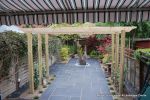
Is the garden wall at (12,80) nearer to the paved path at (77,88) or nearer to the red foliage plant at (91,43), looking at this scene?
the paved path at (77,88)

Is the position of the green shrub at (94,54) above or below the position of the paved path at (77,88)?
above

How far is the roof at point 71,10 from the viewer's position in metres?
3.84

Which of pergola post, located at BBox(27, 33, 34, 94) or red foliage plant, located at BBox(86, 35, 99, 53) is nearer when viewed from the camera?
pergola post, located at BBox(27, 33, 34, 94)

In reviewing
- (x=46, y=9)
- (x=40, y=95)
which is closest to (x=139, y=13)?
(x=46, y=9)

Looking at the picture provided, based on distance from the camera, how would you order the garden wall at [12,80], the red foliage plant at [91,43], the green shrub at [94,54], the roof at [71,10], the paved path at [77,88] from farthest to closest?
the red foliage plant at [91,43] → the green shrub at [94,54] → the paved path at [77,88] → the garden wall at [12,80] → the roof at [71,10]

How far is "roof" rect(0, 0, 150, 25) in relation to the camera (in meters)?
3.84

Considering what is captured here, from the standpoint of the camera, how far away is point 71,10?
4.20m

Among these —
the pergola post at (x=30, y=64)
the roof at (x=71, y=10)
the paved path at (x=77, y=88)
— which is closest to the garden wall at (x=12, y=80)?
the pergola post at (x=30, y=64)

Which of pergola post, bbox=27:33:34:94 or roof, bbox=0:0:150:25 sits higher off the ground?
roof, bbox=0:0:150:25

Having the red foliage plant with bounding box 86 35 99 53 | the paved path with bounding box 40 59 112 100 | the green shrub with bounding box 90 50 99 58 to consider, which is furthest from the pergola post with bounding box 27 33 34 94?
the red foliage plant with bounding box 86 35 99 53

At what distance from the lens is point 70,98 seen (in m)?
8.75

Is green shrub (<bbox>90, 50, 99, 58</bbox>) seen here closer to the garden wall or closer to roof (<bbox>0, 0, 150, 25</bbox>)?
the garden wall

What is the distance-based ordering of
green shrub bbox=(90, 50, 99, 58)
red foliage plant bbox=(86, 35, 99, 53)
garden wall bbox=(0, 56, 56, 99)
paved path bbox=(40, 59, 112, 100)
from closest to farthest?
garden wall bbox=(0, 56, 56, 99), paved path bbox=(40, 59, 112, 100), green shrub bbox=(90, 50, 99, 58), red foliage plant bbox=(86, 35, 99, 53)

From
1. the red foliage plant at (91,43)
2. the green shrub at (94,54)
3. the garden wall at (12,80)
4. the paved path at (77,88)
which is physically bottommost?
the paved path at (77,88)
